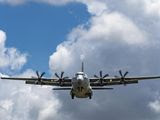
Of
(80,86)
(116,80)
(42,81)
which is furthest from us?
(116,80)

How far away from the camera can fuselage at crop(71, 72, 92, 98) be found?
272 ft

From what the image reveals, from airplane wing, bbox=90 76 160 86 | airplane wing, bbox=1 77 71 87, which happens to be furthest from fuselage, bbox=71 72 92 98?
airplane wing, bbox=1 77 71 87

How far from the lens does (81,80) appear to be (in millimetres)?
82812

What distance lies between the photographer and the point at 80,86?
8281cm

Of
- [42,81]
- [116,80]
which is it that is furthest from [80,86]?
[42,81]

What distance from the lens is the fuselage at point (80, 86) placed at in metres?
82.8

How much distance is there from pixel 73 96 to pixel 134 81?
16714mm

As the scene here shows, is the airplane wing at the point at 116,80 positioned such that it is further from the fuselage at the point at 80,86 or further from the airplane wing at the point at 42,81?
the fuselage at the point at 80,86

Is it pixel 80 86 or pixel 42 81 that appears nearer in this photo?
pixel 80 86

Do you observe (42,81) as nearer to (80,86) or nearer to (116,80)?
(80,86)

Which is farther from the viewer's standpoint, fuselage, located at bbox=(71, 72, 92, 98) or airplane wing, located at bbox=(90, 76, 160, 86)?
airplane wing, located at bbox=(90, 76, 160, 86)

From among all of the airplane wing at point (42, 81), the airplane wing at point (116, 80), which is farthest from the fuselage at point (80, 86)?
the airplane wing at point (42, 81)

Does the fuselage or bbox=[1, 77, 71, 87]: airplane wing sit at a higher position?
bbox=[1, 77, 71, 87]: airplane wing

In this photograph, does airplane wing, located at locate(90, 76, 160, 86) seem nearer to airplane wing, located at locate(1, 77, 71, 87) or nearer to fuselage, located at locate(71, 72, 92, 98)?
airplane wing, located at locate(1, 77, 71, 87)
